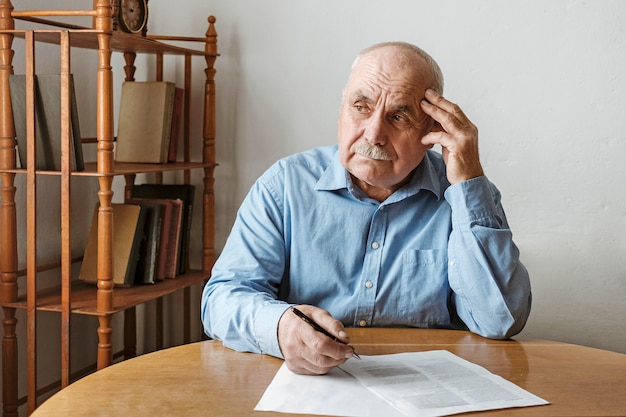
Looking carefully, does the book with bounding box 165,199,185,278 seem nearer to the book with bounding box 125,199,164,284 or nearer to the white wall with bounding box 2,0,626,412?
the book with bounding box 125,199,164,284

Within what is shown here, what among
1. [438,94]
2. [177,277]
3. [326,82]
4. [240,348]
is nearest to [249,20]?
[326,82]

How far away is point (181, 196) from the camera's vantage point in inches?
109

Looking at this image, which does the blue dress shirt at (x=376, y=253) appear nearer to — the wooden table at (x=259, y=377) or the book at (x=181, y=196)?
the wooden table at (x=259, y=377)

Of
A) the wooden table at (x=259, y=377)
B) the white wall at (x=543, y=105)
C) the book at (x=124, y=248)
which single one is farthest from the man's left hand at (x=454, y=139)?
the book at (x=124, y=248)

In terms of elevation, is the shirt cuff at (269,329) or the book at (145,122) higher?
the book at (145,122)

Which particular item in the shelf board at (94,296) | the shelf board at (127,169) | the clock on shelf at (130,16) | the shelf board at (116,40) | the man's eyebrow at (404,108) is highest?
the clock on shelf at (130,16)

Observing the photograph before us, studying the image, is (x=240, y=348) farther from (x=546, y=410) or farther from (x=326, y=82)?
(x=326, y=82)

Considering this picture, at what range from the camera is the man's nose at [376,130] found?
5.68ft

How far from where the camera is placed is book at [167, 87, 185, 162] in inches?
107

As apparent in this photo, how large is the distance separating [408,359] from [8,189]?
1387mm

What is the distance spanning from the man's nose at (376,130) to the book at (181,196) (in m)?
1.15

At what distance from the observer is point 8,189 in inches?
89.0

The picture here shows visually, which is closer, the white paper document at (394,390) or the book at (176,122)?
the white paper document at (394,390)

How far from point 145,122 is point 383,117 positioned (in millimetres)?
1162
